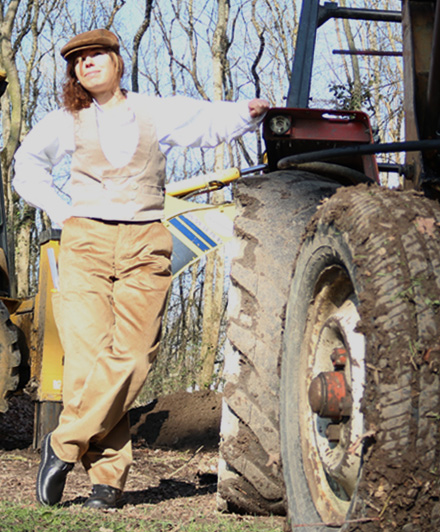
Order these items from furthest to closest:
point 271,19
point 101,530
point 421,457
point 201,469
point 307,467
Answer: point 271,19 → point 201,469 → point 101,530 → point 307,467 → point 421,457

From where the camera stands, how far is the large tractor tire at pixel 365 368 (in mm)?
1587

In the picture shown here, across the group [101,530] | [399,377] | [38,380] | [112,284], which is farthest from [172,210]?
[399,377]

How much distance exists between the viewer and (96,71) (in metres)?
3.32

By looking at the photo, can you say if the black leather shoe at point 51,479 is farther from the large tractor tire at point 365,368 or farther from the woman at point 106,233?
the large tractor tire at point 365,368

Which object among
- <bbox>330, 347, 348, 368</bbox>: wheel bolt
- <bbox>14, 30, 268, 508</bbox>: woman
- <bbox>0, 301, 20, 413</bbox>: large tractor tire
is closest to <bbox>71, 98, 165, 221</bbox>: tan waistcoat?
<bbox>14, 30, 268, 508</bbox>: woman

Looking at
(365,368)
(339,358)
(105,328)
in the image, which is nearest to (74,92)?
(105,328)

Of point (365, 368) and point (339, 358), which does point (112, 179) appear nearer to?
point (339, 358)

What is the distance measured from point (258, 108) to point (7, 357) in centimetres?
279

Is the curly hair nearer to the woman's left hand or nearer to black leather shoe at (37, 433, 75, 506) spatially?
the woman's left hand

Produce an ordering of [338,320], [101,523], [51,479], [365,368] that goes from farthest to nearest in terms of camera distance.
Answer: [51,479]
[101,523]
[338,320]
[365,368]

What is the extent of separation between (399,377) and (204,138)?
1998 mm

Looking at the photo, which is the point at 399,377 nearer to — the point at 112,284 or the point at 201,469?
the point at 112,284

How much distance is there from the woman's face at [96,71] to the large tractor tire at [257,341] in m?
0.84

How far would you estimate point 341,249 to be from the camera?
1.94 meters
